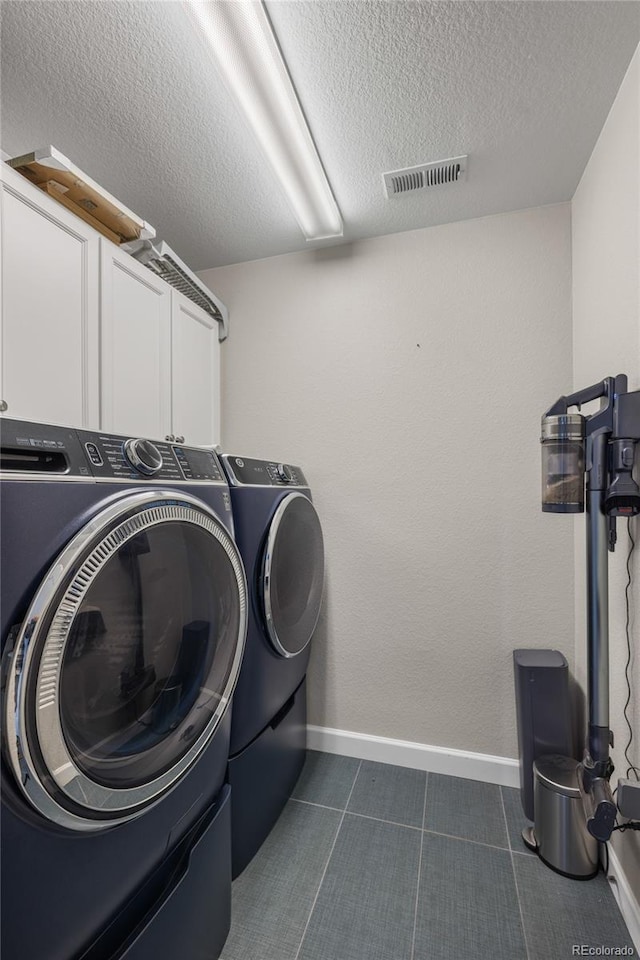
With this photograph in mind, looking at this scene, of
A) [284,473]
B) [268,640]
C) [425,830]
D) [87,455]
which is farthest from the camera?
[284,473]

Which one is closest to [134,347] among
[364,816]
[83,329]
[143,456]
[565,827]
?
[83,329]

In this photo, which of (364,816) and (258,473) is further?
(364,816)

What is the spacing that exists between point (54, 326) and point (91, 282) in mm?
239

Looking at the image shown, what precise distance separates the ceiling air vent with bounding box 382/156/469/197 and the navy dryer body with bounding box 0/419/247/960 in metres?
1.45

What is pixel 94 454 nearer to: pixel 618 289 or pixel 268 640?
pixel 268 640

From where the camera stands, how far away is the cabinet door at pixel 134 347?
1.47 m

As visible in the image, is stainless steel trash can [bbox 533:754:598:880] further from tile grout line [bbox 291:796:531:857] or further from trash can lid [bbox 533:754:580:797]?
tile grout line [bbox 291:796:531:857]

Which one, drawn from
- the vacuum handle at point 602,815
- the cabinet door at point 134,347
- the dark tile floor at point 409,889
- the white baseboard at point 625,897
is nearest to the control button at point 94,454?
the cabinet door at point 134,347

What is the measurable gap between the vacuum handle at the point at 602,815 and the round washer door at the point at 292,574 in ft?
3.38

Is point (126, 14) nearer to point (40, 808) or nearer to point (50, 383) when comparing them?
point (50, 383)

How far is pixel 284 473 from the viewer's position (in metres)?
1.74

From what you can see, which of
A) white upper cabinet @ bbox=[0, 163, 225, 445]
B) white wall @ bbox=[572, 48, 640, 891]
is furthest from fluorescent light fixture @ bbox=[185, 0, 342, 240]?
white wall @ bbox=[572, 48, 640, 891]

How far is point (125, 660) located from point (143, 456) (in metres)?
Answer: 0.43

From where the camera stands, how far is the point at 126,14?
1081 millimetres
